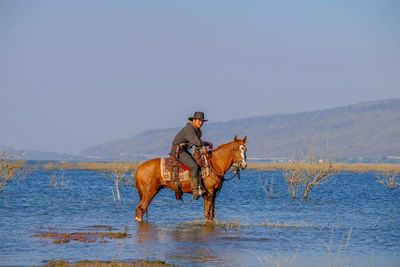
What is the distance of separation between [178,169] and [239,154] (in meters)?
1.53

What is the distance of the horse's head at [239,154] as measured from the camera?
14906 millimetres

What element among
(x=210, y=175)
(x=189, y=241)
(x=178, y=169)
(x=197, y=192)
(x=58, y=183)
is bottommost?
(x=189, y=241)

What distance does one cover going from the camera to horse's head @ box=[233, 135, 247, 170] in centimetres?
1491

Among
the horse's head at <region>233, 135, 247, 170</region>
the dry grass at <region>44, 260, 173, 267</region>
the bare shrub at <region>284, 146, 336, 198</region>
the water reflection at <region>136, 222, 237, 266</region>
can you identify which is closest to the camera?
the dry grass at <region>44, 260, 173, 267</region>

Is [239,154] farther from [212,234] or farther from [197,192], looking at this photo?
[212,234]

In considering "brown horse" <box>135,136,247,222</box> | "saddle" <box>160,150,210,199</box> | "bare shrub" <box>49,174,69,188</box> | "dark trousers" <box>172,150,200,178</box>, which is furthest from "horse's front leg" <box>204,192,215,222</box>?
"bare shrub" <box>49,174,69,188</box>

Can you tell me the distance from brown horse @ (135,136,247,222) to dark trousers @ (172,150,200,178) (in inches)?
15.6

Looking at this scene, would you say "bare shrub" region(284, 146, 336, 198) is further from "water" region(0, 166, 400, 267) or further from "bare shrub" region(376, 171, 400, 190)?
"water" region(0, 166, 400, 267)

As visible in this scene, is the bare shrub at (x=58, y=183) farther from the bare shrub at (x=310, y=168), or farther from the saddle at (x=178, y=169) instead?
the saddle at (x=178, y=169)

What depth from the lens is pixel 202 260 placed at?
35.1 ft

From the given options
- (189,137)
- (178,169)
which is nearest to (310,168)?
(178,169)

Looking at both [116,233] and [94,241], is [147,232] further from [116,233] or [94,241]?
[94,241]

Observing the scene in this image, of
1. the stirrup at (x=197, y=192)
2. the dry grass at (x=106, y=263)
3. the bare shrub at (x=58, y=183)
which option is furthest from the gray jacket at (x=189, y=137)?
the bare shrub at (x=58, y=183)

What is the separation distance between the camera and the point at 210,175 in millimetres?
15156
